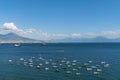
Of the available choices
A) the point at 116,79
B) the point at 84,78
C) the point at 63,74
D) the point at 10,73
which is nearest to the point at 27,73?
the point at 10,73

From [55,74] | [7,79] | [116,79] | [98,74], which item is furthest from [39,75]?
[116,79]

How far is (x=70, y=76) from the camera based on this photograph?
243 ft

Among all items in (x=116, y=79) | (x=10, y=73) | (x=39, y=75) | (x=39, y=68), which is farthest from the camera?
(x=39, y=68)

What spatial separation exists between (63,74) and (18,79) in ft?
47.0

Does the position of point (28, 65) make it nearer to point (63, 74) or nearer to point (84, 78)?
point (63, 74)

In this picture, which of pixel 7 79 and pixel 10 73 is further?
pixel 10 73

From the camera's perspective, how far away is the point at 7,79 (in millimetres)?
70688

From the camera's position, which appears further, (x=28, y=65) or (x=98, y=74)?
(x=28, y=65)

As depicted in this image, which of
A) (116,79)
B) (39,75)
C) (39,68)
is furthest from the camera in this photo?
(39,68)

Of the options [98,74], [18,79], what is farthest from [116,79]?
[18,79]

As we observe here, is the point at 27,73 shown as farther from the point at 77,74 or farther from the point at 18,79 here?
the point at 77,74

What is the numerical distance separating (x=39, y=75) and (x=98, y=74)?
58.8 feet

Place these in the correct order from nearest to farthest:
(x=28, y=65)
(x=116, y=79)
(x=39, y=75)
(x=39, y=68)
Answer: (x=116, y=79) → (x=39, y=75) → (x=39, y=68) → (x=28, y=65)

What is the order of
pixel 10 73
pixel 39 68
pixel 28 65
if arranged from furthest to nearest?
pixel 28 65 → pixel 39 68 → pixel 10 73
